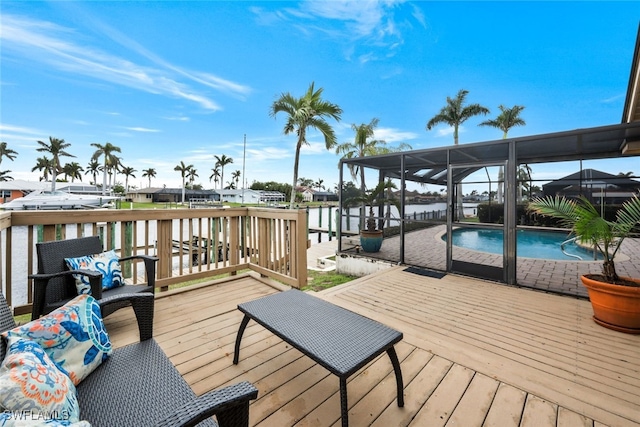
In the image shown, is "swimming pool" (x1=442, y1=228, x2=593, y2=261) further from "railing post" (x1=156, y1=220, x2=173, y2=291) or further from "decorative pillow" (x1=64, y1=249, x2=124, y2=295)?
"decorative pillow" (x1=64, y1=249, x2=124, y2=295)

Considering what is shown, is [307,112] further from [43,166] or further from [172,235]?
[43,166]

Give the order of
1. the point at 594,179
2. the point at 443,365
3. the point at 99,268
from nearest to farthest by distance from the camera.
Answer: the point at 443,365 < the point at 99,268 < the point at 594,179

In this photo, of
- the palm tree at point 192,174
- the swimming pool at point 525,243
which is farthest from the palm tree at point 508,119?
the palm tree at point 192,174

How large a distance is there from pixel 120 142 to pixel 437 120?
37817mm

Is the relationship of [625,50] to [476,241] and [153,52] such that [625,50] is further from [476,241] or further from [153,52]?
[153,52]

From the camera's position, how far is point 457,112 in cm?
1577

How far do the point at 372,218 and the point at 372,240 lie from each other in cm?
52

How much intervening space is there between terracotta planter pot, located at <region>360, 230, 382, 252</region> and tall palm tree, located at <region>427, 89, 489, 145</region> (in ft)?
41.6

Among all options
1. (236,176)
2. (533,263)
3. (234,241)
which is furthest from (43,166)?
(533,263)

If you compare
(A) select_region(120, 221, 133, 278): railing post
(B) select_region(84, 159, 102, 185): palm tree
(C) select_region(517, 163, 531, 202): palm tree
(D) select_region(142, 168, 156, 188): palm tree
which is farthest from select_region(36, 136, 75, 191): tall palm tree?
(C) select_region(517, 163, 531, 202): palm tree

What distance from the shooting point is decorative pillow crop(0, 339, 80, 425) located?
0.69 metres

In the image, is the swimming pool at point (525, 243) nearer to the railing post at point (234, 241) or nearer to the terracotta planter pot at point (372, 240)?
the terracotta planter pot at point (372, 240)

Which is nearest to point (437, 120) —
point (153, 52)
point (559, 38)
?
point (559, 38)

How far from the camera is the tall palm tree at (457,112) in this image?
51.0 ft
